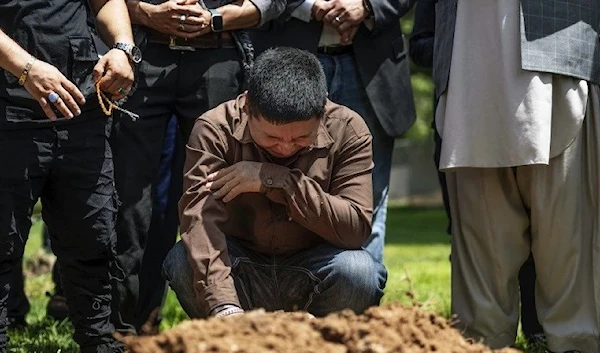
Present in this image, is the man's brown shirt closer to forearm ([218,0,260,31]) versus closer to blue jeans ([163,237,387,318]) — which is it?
blue jeans ([163,237,387,318])

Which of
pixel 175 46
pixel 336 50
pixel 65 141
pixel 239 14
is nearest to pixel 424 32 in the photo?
pixel 336 50

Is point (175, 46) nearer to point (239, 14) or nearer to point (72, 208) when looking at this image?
point (239, 14)

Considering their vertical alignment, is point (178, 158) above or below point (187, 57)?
below

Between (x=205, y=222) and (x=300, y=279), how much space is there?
1.70 feet

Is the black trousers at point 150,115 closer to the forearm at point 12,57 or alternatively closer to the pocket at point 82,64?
the pocket at point 82,64

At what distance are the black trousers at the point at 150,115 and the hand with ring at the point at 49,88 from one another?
863 millimetres

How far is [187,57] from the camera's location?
536 cm

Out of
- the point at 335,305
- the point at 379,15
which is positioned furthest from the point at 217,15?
the point at 335,305

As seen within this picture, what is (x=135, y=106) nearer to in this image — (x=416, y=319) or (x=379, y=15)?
(x=379, y=15)

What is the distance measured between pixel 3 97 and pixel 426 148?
26.7 m

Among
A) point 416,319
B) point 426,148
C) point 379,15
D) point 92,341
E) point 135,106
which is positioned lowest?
point 426,148

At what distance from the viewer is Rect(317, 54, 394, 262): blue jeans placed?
569cm

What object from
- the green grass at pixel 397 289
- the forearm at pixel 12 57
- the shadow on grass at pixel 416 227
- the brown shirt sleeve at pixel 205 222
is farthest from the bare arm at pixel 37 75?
the shadow on grass at pixel 416 227

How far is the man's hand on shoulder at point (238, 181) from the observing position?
4656 mm
